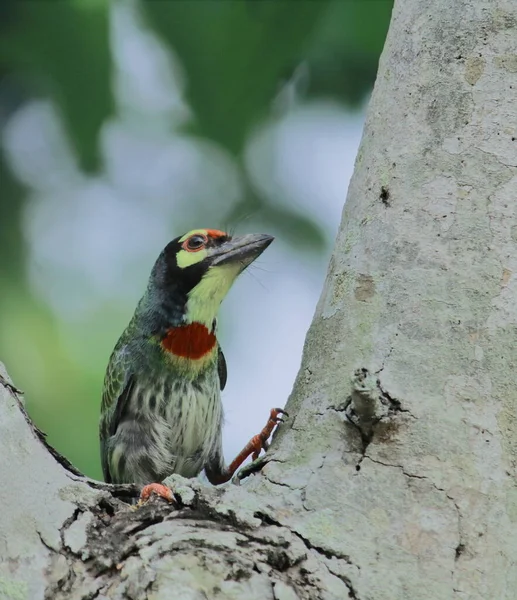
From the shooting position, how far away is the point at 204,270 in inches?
164

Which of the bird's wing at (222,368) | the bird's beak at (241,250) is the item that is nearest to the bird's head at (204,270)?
the bird's beak at (241,250)

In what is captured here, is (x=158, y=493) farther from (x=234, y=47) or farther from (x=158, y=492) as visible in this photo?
(x=234, y=47)

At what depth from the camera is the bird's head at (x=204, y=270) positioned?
4133 millimetres

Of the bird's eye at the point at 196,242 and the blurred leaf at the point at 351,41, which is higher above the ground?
the blurred leaf at the point at 351,41

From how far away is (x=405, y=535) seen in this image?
6.81ft

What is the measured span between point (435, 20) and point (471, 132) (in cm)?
38

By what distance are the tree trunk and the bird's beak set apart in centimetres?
133

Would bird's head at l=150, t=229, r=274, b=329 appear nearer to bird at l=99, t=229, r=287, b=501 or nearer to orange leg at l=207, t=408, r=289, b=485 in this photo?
bird at l=99, t=229, r=287, b=501

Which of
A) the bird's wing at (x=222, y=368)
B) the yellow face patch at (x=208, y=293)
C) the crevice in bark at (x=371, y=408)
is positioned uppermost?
the yellow face patch at (x=208, y=293)

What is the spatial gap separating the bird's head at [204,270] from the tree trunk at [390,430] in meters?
1.46

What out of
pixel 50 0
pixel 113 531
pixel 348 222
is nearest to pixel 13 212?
pixel 50 0

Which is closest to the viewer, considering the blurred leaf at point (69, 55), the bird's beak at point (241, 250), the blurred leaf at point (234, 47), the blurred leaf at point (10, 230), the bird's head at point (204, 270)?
the bird's beak at point (241, 250)

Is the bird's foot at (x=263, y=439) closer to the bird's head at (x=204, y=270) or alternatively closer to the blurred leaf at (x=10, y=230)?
the bird's head at (x=204, y=270)

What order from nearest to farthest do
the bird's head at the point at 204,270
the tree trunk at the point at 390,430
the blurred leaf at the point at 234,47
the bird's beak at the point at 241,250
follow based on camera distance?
the tree trunk at the point at 390,430
the bird's beak at the point at 241,250
the bird's head at the point at 204,270
the blurred leaf at the point at 234,47
